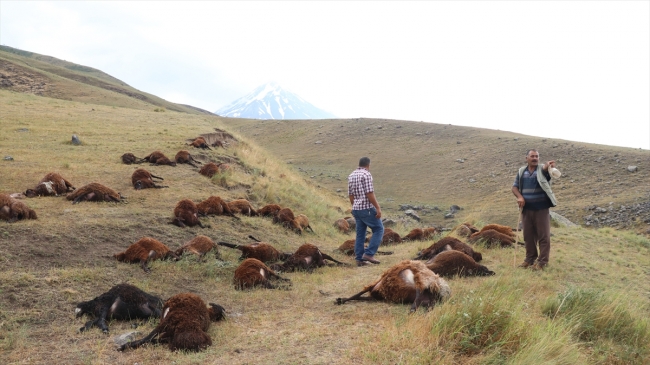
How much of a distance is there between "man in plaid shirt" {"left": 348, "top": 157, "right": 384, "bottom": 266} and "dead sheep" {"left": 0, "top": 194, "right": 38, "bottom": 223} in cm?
582

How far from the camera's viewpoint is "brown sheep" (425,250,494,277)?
7.03m

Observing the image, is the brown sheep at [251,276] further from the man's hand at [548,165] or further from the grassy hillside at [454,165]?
the grassy hillside at [454,165]

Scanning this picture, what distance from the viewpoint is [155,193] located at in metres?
11.4

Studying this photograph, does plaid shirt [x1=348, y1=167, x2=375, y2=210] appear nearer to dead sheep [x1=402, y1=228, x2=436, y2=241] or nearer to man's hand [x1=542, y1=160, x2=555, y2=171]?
man's hand [x1=542, y1=160, x2=555, y2=171]

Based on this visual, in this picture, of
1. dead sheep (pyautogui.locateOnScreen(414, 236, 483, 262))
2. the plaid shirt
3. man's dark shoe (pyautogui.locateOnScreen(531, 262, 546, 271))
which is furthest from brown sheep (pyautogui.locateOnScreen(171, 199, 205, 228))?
man's dark shoe (pyautogui.locateOnScreen(531, 262, 546, 271))

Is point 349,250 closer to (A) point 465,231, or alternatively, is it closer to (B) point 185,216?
(A) point 465,231

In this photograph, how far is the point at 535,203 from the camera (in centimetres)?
794

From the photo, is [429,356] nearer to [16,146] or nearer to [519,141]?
[16,146]

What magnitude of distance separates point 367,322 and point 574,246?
25.5ft

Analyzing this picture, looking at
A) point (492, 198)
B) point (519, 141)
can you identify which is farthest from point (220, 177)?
point (519, 141)

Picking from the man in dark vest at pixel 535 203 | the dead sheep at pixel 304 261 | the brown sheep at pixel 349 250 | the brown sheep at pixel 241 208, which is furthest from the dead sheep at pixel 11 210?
the man in dark vest at pixel 535 203

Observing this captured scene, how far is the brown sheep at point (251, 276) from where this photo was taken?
679 cm

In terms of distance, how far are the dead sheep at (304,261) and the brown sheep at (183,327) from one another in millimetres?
3235

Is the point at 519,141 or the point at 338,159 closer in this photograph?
the point at 519,141
